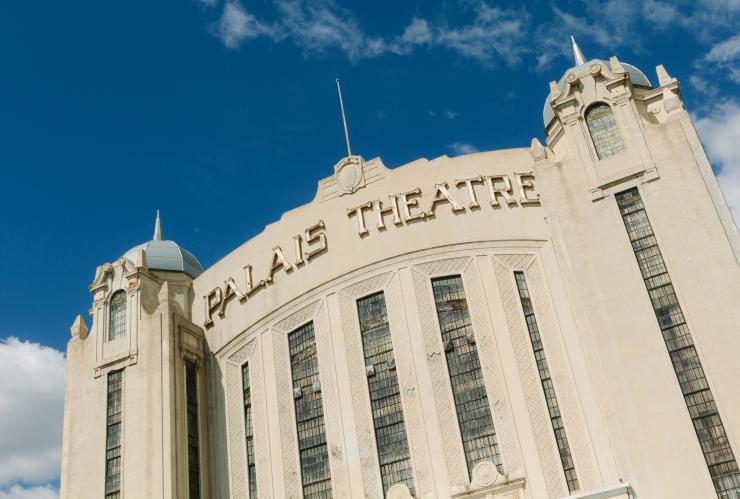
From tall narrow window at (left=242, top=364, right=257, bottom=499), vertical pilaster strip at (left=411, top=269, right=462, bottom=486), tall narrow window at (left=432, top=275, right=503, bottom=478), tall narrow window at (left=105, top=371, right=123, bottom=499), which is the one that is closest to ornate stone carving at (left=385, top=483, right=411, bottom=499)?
vertical pilaster strip at (left=411, top=269, right=462, bottom=486)

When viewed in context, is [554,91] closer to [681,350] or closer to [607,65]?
[607,65]

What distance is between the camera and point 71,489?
28.6 metres

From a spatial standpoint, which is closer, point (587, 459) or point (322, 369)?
point (587, 459)

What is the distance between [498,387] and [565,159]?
Answer: 306 inches

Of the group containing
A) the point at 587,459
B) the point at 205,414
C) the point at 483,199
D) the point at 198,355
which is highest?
the point at 483,199

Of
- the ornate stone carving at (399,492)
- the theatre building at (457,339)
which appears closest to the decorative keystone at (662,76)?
the theatre building at (457,339)

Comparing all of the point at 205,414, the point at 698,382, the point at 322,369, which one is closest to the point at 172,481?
the point at 205,414

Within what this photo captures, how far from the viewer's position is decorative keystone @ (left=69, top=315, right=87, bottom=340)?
105 feet

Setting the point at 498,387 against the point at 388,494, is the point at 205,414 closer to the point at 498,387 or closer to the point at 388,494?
the point at 388,494

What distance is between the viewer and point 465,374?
2570 centimetres

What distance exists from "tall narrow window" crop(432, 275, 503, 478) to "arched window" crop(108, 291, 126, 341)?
12.3 m

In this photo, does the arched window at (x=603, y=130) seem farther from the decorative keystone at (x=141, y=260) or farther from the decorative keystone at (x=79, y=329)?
the decorative keystone at (x=79, y=329)

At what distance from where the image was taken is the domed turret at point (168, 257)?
34.8 metres

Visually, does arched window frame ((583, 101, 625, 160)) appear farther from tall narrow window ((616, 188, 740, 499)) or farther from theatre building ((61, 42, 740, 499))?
tall narrow window ((616, 188, 740, 499))
